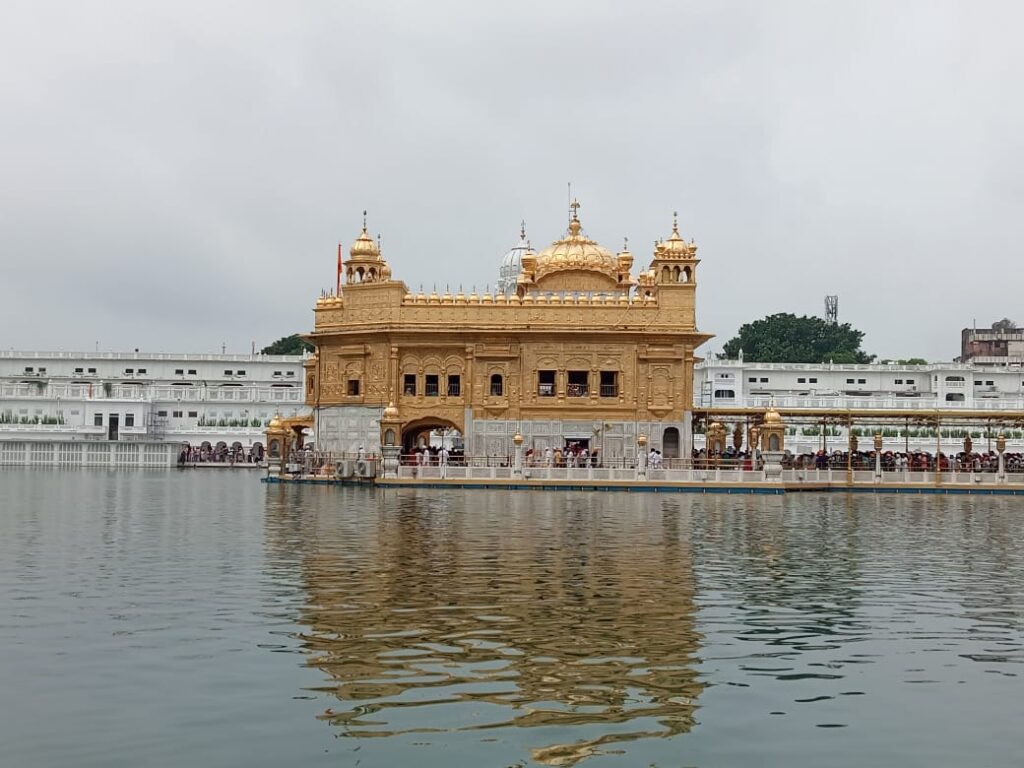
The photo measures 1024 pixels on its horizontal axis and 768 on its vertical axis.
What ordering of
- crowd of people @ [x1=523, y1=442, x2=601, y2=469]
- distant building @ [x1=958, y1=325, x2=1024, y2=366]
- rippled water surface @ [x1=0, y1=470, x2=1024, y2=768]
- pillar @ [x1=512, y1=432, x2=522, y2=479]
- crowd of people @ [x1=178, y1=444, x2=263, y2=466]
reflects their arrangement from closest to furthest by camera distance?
1. rippled water surface @ [x1=0, y1=470, x2=1024, y2=768]
2. pillar @ [x1=512, y1=432, x2=522, y2=479]
3. crowd of people @ [x1=523, y1=442, x2=601, y2=469]
4. crowd of people @ [x1=178, y1=444, x2=263, y2=466]
5. distant building @ [x1=958, y1=325, x2=1024, y2=366]

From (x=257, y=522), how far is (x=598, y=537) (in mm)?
8674

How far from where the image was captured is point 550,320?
53.5m

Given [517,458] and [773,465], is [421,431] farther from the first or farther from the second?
[773,465]

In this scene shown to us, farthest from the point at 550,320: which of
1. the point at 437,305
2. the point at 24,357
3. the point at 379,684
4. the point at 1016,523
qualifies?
the point at 24,357

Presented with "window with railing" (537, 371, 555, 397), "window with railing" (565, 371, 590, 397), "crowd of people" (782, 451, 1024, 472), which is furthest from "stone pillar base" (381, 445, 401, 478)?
"crowd of people" (782, 451, 1024, 472)

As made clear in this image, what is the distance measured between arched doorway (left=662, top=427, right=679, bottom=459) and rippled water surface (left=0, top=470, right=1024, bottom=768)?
27269 millimetres

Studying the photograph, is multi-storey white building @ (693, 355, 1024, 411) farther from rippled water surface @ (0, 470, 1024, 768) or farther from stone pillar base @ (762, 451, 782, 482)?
rippled water surface @ (0, 470, 1024, 768)

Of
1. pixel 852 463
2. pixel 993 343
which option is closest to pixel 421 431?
pixel 852 463

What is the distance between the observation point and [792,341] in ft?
386

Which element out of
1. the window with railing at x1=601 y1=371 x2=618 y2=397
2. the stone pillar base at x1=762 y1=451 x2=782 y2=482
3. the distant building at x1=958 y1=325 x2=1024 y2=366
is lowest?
the stone pillar base at x1=762 y1=451 x2=782 y2=482

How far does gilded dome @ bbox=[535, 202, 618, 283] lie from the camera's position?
57188 mm

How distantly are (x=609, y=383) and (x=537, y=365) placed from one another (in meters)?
3.14

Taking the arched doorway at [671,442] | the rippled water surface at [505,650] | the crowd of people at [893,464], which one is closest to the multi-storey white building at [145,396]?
the arched doorway at [671,442]

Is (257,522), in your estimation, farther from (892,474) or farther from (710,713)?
(892,474)
